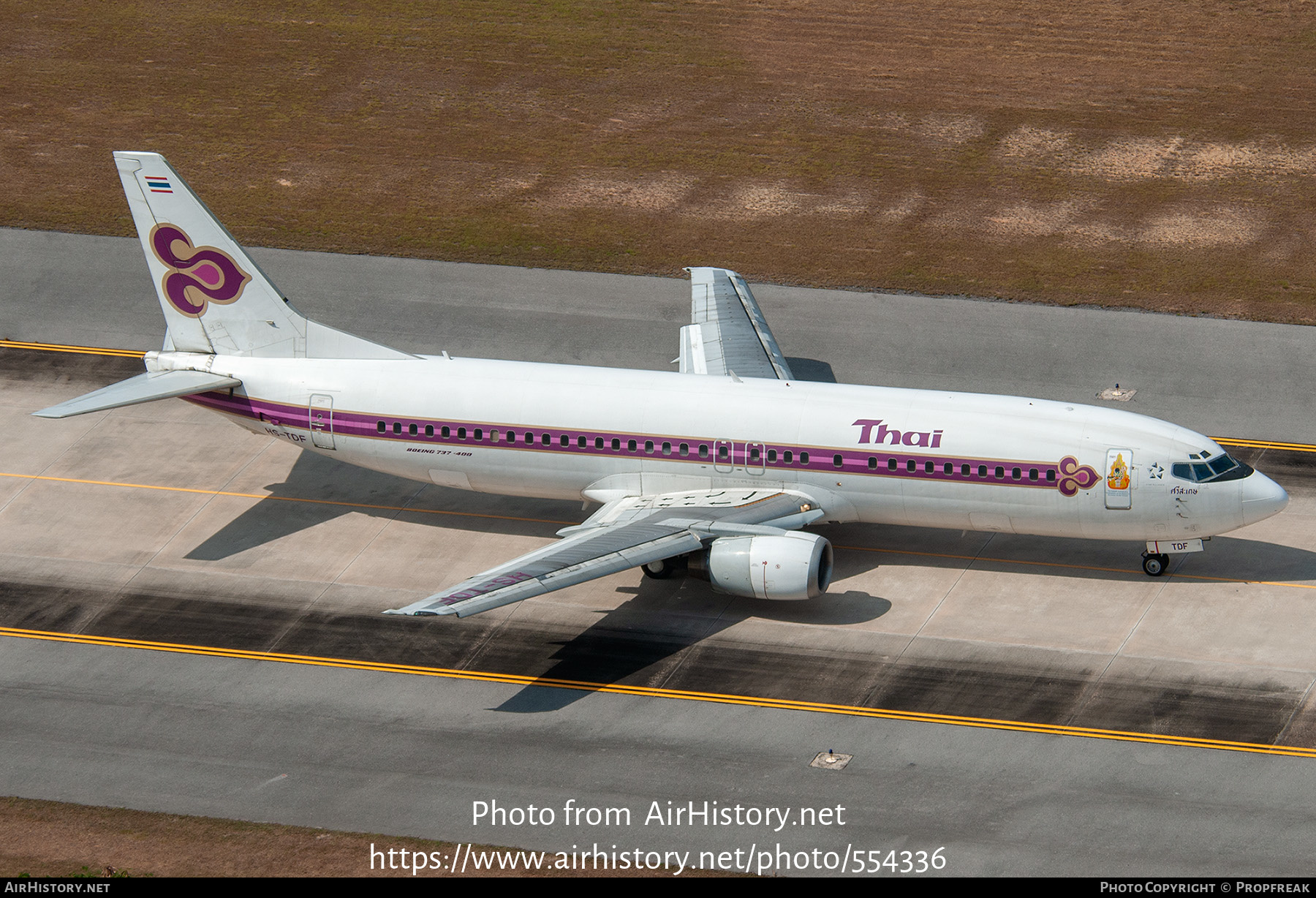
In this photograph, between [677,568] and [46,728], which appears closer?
[46,728]

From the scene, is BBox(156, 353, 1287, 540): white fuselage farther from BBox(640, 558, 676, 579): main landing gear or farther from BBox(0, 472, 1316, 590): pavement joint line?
BBox(640, 558, 676, 579): main landing gear

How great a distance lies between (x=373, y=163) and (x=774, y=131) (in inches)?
716

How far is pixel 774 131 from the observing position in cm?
7162

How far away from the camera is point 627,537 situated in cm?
4103

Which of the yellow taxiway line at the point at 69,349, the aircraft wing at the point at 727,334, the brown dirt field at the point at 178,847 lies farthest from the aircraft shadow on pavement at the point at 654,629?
the yellow taxiway line at the point at 69,349

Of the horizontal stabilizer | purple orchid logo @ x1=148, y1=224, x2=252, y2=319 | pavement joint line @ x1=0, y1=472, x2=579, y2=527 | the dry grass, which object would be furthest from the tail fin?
the dry grass

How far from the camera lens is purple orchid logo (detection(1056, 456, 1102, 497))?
41469 mm

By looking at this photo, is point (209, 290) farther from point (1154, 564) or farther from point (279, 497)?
point (1154, 564)

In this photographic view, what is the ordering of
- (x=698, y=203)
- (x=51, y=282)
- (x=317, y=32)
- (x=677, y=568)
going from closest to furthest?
1. (x=677, y=568)
2. (x=51, y=282)
3. (x=698, y=203)
4. (x=317, y=32)

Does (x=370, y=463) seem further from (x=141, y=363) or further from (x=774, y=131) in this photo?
(x=774, y=131)

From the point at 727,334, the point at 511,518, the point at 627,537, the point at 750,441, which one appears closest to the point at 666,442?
the point at 750,441

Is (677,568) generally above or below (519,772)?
above

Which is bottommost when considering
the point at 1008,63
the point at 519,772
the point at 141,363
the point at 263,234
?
the point at 519,772

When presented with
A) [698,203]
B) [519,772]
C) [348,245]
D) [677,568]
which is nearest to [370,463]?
[677,568]
